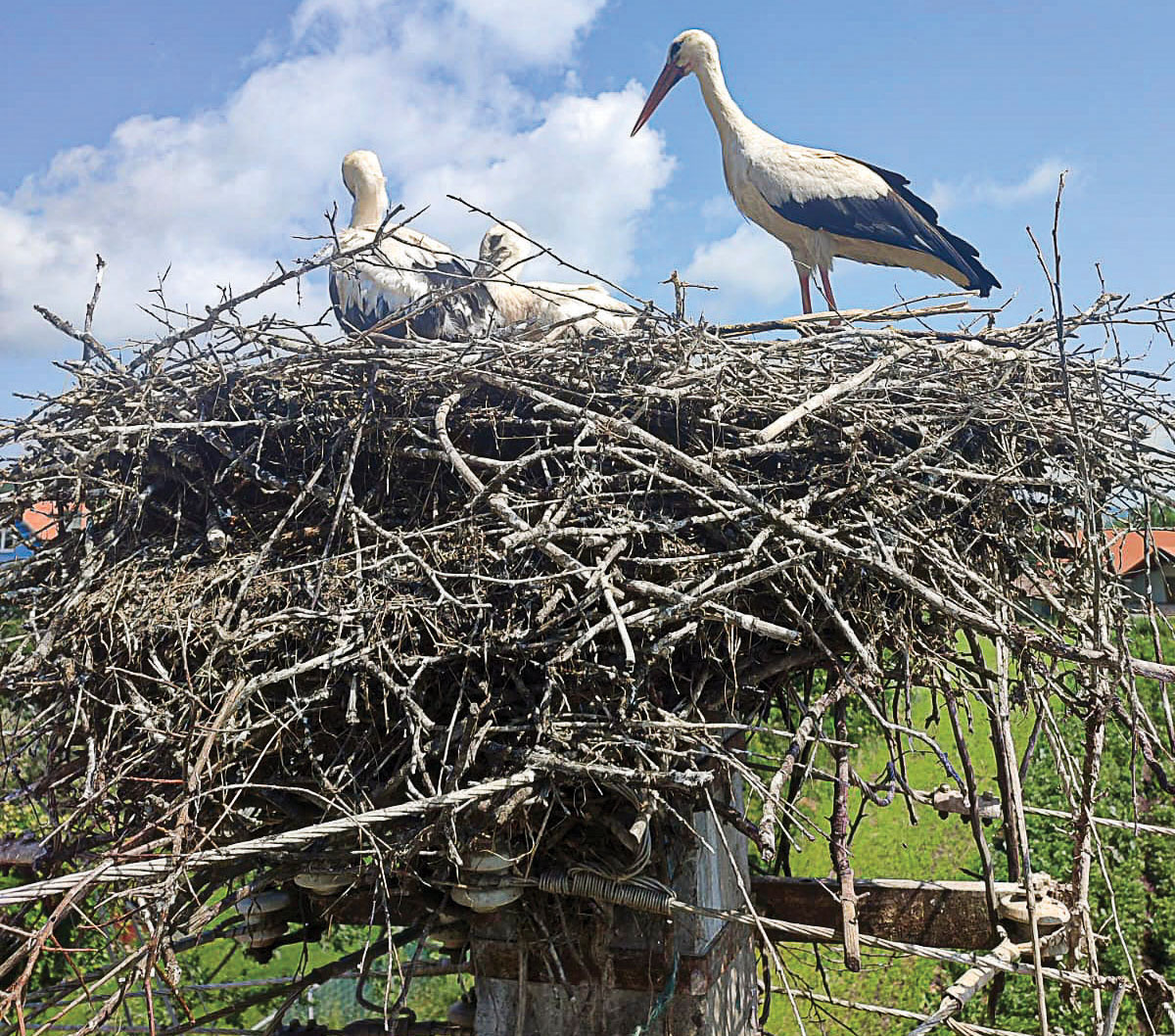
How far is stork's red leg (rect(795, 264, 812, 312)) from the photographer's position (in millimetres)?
4555

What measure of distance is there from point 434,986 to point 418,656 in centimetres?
716

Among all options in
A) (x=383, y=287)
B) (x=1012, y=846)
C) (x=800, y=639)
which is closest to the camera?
(x=1012, y=846)

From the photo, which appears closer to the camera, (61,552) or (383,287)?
(61,552)

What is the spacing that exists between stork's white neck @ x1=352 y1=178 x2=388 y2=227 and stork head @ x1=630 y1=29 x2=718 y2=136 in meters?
1.28

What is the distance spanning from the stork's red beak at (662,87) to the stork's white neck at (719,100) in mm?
130

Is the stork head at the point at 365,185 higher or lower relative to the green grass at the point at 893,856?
higher

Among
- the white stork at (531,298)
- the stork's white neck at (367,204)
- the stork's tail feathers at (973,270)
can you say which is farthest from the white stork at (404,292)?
the stork's tail feathers at (973,270)

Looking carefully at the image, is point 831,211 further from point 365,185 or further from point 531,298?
point 365,185

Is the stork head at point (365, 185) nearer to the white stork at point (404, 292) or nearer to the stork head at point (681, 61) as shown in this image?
the white stork at point (404, 292)

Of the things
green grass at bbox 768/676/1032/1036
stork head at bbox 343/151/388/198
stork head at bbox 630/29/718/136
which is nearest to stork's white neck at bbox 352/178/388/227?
stork head at bbox 343/151/388/198

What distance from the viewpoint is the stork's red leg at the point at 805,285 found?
4555mm

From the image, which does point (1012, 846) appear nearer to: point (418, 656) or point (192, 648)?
point (418, 656)

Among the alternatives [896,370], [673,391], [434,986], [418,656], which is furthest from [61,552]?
[434,986]

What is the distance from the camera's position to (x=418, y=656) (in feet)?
6.87
